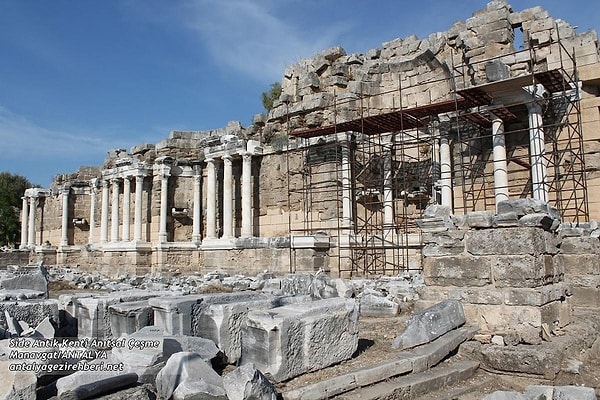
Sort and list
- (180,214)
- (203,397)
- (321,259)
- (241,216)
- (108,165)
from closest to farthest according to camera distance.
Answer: (203,397)
(321,259)
(241,216)
(180,214)
(108,165)

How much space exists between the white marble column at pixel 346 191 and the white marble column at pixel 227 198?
4990 millimetres

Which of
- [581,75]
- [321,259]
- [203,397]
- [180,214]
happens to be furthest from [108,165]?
[203,397]

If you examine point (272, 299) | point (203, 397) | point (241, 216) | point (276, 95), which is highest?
point (276, 95)

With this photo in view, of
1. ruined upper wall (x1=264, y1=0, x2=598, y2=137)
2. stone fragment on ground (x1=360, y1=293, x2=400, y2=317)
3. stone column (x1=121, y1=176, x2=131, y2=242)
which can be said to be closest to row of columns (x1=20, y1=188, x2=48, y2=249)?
stone column (x1=121, y1=176, x2=131, y2=242)

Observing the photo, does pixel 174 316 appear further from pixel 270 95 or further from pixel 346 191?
pixel 270 95

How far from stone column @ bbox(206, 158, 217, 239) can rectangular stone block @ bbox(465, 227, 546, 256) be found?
45.5ft

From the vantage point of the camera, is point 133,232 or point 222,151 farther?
point 133,232

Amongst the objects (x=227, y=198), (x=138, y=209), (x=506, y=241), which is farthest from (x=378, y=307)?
(x=138, y=209)

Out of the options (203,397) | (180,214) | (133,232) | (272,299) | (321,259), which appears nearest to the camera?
(203,397)

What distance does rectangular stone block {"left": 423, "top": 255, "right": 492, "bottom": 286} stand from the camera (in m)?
6.57

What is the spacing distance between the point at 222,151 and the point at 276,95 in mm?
12384

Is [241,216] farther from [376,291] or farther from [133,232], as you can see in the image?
[376,291]

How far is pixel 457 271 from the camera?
6812 mm

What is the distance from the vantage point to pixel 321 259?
50.6 feet
